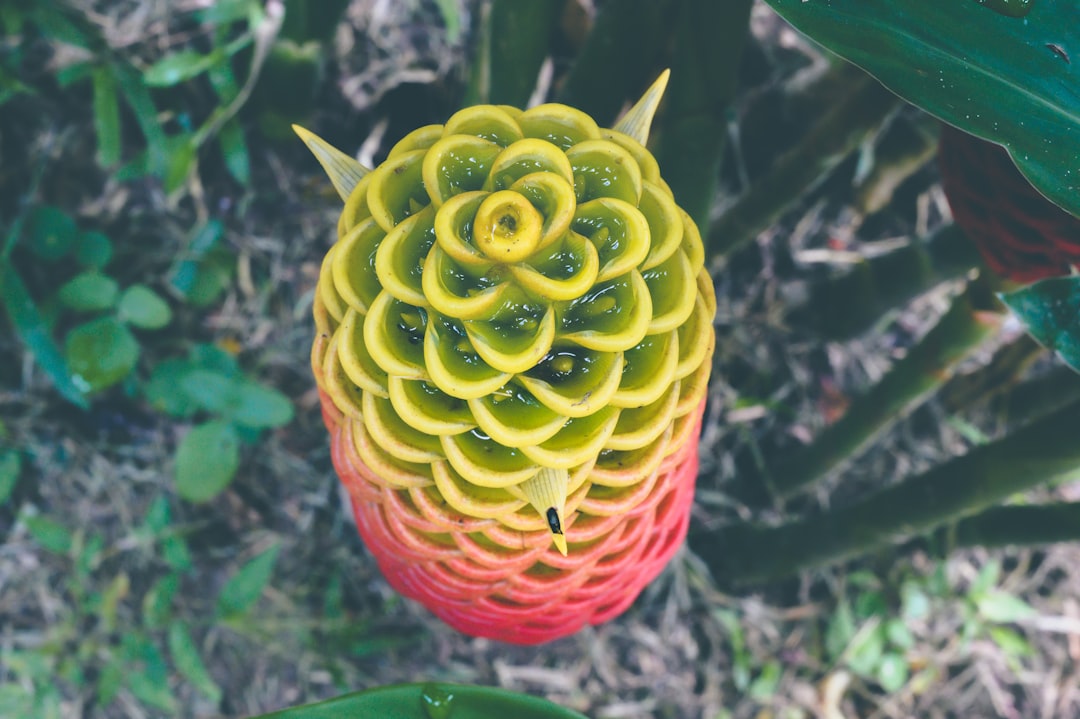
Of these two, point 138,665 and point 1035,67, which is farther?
point 138,665

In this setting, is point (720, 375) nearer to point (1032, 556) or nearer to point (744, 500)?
point (744, 500)

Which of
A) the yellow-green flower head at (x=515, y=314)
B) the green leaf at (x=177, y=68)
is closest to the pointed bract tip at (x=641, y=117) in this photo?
the yellow-green flower head at (x=515, y=314)

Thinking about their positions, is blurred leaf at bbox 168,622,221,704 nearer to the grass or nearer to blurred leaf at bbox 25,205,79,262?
the grass

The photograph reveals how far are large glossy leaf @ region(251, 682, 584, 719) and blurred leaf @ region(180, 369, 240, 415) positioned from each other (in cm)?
65

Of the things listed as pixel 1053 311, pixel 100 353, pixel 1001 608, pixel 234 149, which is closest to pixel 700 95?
pixel 1053 311

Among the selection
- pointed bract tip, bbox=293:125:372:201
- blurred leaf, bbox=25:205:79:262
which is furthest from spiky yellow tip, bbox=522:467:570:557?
blurred leaf, bbox=25:205:79:262

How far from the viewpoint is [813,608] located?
4.50 ft

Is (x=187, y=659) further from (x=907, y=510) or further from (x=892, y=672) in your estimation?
(x=892, y=672)

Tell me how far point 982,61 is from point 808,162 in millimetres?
399

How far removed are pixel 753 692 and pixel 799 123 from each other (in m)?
0.86

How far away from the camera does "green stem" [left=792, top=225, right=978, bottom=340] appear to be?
1016 mm

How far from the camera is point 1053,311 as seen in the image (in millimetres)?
626

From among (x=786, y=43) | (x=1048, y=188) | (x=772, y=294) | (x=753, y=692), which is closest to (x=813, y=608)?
(x=753, y=692)

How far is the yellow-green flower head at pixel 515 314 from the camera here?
1.67 feet
